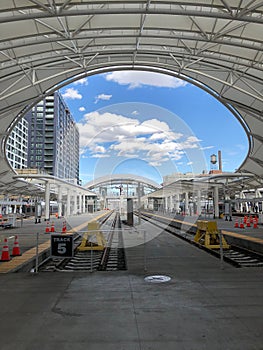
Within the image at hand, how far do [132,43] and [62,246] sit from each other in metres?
13.0

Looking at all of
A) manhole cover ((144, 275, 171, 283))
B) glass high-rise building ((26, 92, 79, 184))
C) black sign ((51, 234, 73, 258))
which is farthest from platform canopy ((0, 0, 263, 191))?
glass high-rise building ((26, 92, 79, 184))

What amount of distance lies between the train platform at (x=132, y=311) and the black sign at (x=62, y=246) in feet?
3.21

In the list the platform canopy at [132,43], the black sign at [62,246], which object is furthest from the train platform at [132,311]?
the platform canopy at [132,43]

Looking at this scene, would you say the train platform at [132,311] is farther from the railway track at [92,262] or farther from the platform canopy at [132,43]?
the platform canopy at [132,43]

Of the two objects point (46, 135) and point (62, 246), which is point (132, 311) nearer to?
point (62, 246)

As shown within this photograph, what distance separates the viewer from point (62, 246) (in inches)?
365

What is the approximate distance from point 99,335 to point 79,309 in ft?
4.06

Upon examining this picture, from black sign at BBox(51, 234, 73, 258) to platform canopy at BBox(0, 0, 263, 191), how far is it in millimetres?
7994

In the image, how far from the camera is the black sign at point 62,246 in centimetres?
918

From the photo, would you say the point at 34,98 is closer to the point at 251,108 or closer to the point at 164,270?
the point at 251,108

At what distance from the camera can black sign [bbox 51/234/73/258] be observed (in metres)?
9.18

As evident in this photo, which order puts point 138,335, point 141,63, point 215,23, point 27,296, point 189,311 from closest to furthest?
point 138,335
point 189,311
point 27,296
point 215,23
point 141,63

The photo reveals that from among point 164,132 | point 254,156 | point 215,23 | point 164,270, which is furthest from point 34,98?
point 254,156

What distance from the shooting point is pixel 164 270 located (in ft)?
29.8
